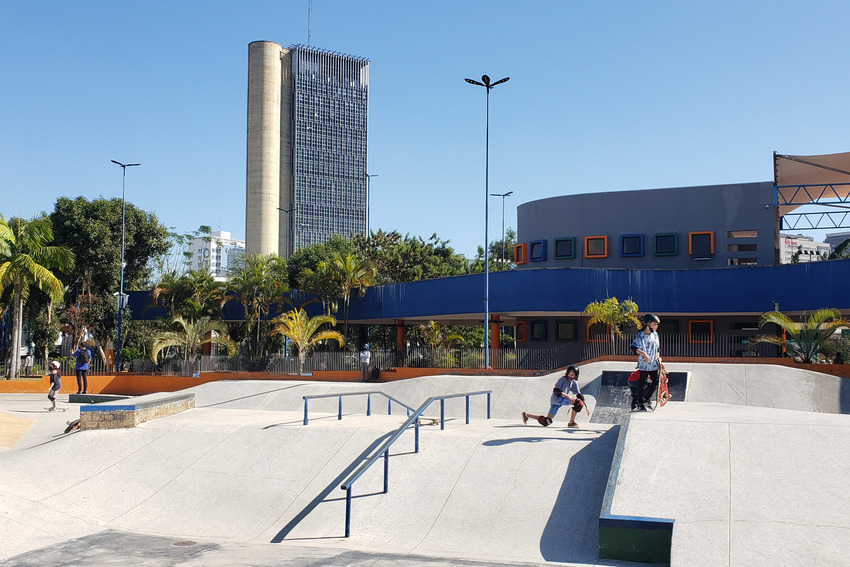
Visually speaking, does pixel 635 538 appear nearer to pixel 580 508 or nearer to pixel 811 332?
pixel 580 508

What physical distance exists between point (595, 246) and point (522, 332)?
5533 millimetres

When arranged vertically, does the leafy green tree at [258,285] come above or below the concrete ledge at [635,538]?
above

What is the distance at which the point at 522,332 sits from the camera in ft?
126

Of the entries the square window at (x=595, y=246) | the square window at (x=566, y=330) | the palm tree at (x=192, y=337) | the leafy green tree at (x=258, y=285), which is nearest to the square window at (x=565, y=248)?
the square window at (x=595, y=246)

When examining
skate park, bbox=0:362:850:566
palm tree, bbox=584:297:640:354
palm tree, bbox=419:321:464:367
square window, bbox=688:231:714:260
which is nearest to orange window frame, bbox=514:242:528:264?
palm tree, bbox=419:321:464:367

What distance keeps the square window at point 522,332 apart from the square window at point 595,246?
4536 mm

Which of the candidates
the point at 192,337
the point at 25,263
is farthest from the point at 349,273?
the point at 25,263

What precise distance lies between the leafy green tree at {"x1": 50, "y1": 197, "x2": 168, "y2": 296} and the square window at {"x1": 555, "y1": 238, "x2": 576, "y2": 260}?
2244cm

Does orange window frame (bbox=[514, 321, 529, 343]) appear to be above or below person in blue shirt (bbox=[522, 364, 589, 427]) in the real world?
above

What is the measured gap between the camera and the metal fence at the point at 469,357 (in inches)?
1076

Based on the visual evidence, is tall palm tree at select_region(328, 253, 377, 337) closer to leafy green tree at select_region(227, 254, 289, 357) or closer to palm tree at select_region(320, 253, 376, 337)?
palm tree at select_region(320, 253, 376, 337)

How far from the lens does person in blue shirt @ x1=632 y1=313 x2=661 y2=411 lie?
515 inches

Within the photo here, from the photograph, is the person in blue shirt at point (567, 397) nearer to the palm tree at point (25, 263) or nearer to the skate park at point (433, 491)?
the skate park at point (433, 491)

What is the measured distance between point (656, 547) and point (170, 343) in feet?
97.6
